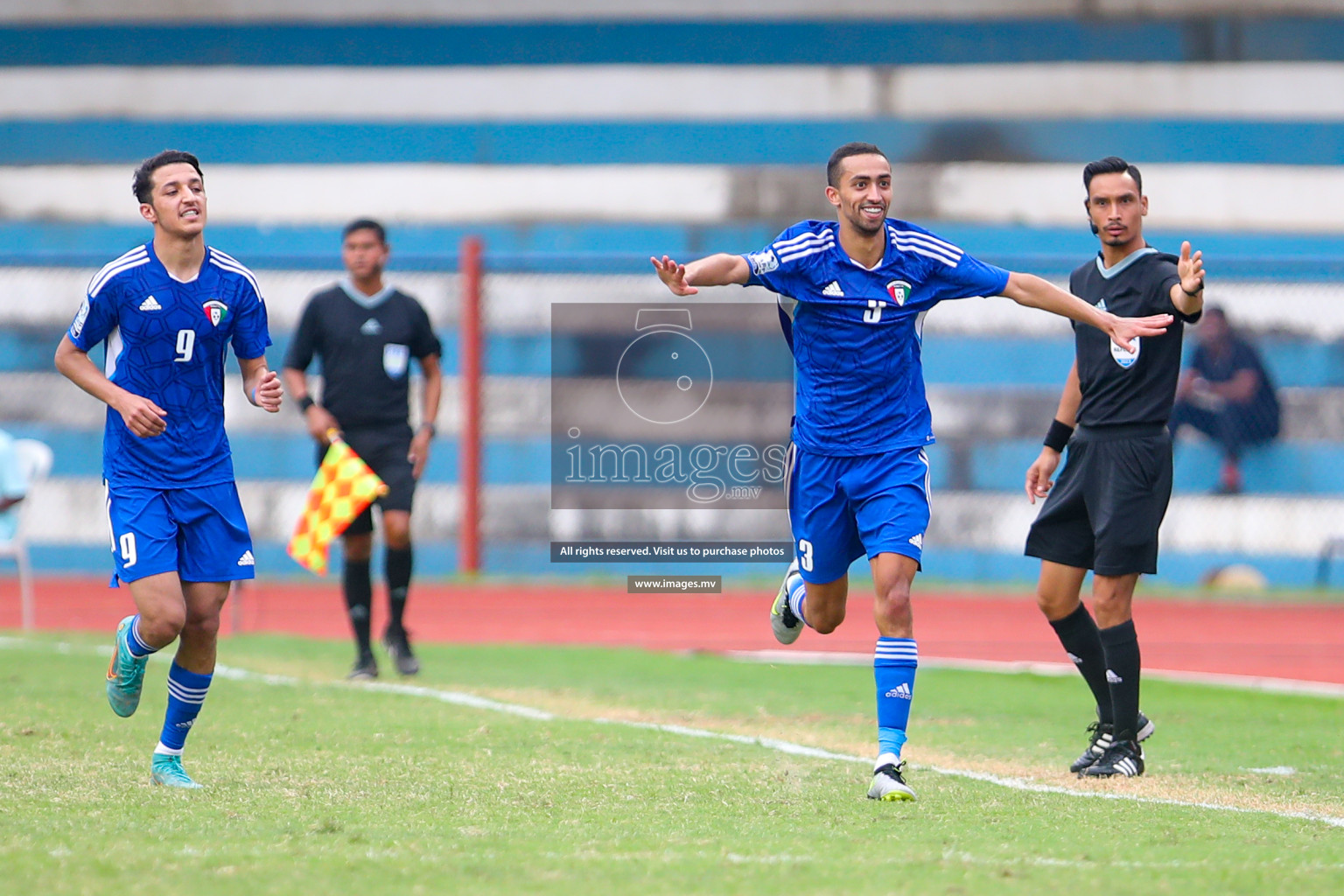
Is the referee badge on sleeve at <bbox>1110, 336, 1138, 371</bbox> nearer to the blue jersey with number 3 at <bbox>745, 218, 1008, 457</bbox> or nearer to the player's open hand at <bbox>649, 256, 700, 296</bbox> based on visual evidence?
the blue jersey with number 3 at <bbox>745, 218, 1008, 457</bbox>

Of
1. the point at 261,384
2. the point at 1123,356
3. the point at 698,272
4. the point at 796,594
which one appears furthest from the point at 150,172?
the point at 1123,356

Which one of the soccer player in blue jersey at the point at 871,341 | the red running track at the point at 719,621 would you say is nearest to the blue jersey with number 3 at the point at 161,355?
the soccer player in blue jersey at the point at 871,341

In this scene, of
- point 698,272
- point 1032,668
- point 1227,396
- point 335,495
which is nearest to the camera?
point 698,272

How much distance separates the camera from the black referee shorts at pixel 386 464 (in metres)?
9.77

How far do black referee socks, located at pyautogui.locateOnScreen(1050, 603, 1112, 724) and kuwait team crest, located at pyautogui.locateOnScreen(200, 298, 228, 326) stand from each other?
140 inches

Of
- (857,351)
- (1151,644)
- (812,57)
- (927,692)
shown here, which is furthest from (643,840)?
(812,57)

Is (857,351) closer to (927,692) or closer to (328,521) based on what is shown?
(927,692)

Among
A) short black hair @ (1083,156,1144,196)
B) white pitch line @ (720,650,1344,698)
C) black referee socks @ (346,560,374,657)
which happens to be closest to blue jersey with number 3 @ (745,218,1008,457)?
short black hair @ (1083,156,1144,196)

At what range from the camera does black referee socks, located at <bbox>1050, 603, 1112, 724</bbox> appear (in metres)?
7.19

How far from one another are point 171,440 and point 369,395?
369 centimetres

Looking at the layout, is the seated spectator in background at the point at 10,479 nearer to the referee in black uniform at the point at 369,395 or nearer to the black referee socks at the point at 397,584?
the referee in black uniform at the point at 369,395

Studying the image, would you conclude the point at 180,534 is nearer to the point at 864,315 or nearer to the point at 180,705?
the point at 180,705

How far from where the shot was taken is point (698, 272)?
6121 millimetres

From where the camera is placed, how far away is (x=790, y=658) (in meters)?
11.2
